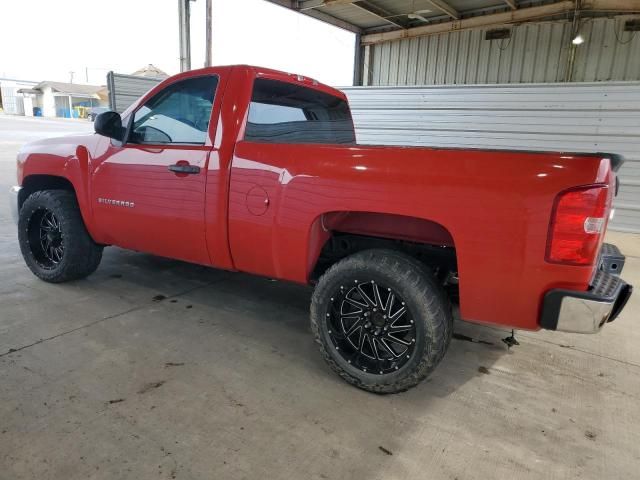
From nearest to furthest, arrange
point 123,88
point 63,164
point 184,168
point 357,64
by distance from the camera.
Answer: point 184,168 → point 63,164 → point 123,88 → point 357,64

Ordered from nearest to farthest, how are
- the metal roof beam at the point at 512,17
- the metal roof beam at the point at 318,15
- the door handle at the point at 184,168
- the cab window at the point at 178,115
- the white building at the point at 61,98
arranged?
the door handle at the point at 184,168
the cab window at the point at 178,115
the metal roof beam at the point at 512,17
the metal roof beam at the point at 318,15
the white building at the point at 61,98

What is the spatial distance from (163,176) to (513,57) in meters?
10.1

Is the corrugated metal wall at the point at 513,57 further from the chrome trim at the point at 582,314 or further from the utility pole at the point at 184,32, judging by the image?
the chrome trim at the point at 582,314

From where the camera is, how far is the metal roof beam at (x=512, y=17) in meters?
8.38

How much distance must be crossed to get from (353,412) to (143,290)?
240 cm

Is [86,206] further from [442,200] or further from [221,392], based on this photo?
[442,200]

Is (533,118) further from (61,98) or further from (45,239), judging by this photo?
(61,98)

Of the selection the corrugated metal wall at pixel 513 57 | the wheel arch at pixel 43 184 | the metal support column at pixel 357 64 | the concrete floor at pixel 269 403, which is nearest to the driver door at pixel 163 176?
the wheel arch at pixel 43 184

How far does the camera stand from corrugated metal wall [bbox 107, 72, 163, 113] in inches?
340

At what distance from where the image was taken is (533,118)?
7.82 metres

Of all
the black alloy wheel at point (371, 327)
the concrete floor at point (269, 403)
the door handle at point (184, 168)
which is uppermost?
the door handle at point (184, 168)

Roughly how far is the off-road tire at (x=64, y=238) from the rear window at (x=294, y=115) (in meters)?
1.91

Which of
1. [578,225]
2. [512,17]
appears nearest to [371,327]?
[578,225]

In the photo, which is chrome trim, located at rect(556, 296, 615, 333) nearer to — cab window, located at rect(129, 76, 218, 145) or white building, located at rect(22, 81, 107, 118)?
cab window, located at rect(129, 76, 218, 145)
